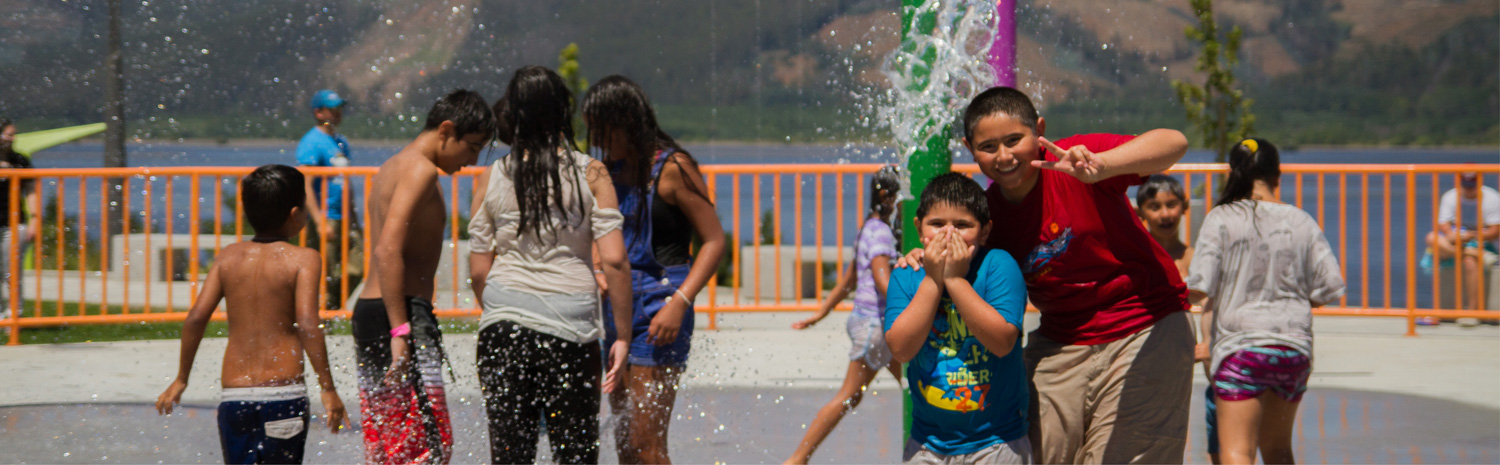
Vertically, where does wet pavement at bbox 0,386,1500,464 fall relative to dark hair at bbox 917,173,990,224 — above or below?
below

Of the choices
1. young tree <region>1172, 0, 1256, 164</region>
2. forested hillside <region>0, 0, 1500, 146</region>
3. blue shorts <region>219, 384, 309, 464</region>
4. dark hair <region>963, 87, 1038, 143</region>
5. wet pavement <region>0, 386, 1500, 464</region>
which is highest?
forested hillside <region>0, 0, 1500, 146</region>

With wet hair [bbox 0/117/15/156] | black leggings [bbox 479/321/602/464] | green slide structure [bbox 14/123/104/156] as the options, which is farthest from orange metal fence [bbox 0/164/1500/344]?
black leggings [bbox 479/321/602/464]

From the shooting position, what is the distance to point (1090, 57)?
199 feet

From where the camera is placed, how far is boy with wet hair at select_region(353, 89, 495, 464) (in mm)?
3324

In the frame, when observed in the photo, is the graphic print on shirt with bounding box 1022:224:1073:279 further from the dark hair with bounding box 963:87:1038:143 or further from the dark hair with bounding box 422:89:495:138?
the dark hair with bounding box 422:89:495:138

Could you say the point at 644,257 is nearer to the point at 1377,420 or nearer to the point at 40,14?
the point at 1377,420

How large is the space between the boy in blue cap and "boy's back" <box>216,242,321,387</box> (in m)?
4.38

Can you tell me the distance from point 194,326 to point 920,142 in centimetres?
225

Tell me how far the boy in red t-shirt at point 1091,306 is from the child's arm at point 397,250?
63.0 inches

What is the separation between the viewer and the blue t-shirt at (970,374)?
2.67m

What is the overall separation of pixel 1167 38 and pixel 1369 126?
13.9 meters

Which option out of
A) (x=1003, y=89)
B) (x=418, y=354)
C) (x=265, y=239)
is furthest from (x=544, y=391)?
(x=1003, y=89)

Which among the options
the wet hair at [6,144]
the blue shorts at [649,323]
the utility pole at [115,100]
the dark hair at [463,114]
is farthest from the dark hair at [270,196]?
the wet hair at [6,144]

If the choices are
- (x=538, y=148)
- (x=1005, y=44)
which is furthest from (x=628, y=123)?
(x=1005, y=44)
